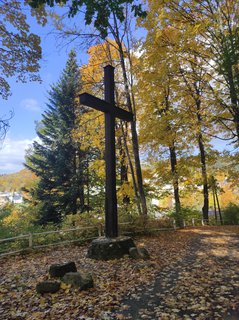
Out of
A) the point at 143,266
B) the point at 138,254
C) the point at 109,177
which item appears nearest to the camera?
the point at 143,266

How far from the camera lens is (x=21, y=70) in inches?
307

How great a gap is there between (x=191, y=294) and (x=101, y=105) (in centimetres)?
575

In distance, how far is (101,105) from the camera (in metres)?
8.09

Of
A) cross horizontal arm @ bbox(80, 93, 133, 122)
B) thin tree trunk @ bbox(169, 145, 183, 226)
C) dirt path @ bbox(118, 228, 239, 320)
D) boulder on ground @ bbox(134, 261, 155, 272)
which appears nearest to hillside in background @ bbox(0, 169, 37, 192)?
thin tree trunk @ bbox(169, 145, 183, 226)

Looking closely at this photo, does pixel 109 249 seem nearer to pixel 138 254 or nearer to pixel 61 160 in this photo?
pixel 138 254

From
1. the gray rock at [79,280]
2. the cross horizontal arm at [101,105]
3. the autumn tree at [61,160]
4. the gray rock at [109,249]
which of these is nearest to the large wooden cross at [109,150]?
the cross horizontal arm at [101,105]

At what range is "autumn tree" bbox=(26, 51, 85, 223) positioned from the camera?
18.0m

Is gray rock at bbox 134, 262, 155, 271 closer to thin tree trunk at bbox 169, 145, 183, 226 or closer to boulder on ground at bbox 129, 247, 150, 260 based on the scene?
boulder on ground at bbox 129, 247, 150, 260

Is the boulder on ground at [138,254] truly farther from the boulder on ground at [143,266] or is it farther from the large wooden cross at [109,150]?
the large wooden cross at [109,150]

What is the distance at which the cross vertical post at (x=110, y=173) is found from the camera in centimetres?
788

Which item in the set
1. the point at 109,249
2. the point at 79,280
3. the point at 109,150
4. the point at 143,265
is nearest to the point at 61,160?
the point at 109,150

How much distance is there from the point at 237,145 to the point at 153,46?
6.22m

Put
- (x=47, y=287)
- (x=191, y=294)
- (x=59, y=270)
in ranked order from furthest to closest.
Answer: (x=59, y=270)
(x=47, y=287)
(x=191, y=294)

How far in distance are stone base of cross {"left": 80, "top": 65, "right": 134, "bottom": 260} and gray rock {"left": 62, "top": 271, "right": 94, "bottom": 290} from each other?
2.12 m
